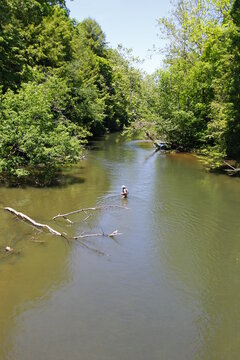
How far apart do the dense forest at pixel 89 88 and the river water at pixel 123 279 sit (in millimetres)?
2658

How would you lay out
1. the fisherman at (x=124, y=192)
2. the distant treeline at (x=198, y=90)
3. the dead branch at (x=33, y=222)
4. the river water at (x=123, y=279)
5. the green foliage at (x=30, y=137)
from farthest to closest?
the distant treeline at (x=198, y=90)
the green foliage at (x=30, y=137)
the fisherman at (x=124, y=192)
the dead branch at (x=33, y=222)
the river water at (x=123, y=279)

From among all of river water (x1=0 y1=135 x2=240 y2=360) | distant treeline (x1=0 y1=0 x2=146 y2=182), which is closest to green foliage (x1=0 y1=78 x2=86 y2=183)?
distant treeline (x1=0 y1=0 x2=146 y2=182)

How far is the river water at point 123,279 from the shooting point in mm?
7090

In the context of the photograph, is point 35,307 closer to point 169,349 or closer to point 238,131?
point 169,349

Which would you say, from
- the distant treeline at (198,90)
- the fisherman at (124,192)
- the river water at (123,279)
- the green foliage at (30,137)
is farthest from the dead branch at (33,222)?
the distant treeline at (198,90)

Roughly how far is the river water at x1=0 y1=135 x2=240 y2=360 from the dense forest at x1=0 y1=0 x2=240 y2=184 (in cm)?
266

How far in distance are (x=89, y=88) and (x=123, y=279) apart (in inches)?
1124

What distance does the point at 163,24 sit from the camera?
35844mm

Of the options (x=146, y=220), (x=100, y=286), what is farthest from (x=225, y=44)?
(x=100, y=286)

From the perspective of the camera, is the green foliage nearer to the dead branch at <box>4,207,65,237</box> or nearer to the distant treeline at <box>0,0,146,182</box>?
the distant treeline at <box>0,0,146,182</box>

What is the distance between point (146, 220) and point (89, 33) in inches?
1698

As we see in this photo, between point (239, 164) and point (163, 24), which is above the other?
point (163, 24)

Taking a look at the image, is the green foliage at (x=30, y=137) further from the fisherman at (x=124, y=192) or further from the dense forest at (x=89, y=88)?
the fisherman at (x=124, y=192)

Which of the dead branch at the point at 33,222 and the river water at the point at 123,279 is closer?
the river water at the point at 123,279
